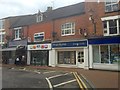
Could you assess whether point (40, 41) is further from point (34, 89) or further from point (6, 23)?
point (34, 89)

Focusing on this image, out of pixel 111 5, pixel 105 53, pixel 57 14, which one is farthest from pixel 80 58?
pixel 57 14

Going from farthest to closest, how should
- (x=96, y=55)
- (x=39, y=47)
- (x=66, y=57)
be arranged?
(x=39, y=47)
(x=66, y=57)
(x=96, y=55)

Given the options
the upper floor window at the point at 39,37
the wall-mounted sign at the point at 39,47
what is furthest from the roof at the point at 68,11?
the wall-mounted sign at the point at 39,47

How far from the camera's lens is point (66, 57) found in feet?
91.1

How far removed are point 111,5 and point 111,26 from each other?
7.31 ft

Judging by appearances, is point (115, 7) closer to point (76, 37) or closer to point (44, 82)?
point (76, 37)

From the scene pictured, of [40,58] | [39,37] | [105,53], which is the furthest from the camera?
[39,37]

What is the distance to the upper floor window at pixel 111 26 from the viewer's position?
73.4 feet

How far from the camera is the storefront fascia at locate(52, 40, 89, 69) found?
2445cm

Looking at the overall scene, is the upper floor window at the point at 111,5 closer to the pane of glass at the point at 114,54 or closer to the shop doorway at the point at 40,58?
the pane of glass at the point at 114,54

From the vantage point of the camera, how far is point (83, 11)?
86.3 feet

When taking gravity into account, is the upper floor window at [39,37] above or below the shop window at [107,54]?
above

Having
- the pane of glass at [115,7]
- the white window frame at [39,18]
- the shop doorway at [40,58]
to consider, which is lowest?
the shop doorway at [40,58]

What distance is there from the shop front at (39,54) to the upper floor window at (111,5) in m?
9.23
